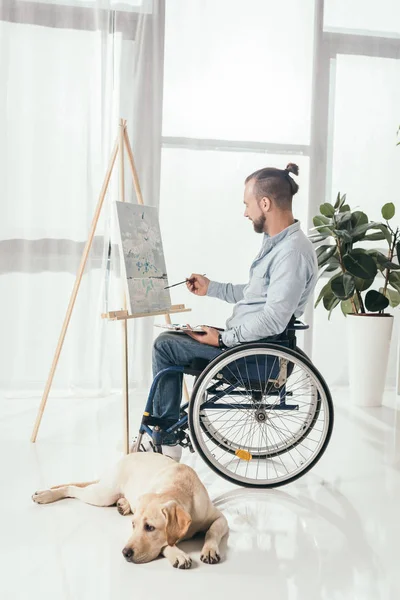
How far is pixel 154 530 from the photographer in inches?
75.9

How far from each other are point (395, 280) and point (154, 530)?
258 cm

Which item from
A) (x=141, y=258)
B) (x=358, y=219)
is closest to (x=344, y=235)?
(x=358, y=219)

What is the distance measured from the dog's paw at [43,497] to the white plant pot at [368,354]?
217 cm

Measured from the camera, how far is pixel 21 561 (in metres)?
1.94

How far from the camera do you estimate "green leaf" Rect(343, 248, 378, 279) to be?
369cm

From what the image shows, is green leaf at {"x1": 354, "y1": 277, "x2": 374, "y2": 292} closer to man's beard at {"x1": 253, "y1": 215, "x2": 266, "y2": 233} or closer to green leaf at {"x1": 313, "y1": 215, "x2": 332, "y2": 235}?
green leaf at {"x1": 313, "y1": 215, "x2": 332, "y2": 235}

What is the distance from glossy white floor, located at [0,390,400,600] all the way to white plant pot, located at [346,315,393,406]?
2.43 ft

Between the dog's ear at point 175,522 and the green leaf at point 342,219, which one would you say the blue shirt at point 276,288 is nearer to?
the dog's ear at point 175,522

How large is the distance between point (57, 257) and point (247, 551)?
7.75 feet

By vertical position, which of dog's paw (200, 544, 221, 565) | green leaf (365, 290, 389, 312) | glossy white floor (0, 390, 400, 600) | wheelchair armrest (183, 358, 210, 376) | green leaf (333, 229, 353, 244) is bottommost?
glossy white floor (0, 390, 400, 600)

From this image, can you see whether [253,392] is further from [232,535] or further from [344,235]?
[344,235]

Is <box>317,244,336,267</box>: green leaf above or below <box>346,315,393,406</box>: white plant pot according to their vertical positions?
above

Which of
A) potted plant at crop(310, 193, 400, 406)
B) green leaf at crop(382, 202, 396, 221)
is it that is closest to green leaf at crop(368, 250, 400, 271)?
potted plant at crop(310, 193, 400, 406)

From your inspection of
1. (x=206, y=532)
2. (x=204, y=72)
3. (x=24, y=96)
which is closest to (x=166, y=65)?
(x=204, y=72)
